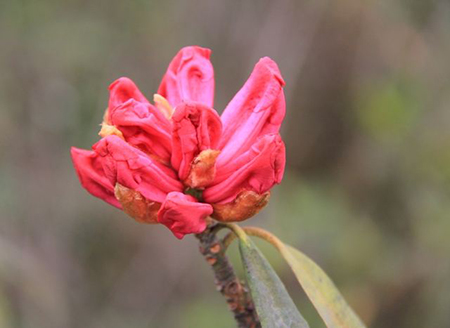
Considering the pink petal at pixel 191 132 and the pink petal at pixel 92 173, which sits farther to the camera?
the pink petal at pixel 92 173

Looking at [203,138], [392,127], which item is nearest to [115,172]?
[203,138]

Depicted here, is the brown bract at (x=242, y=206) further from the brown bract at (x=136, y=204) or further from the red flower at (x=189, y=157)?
the brown bract at (x=136, y=204)

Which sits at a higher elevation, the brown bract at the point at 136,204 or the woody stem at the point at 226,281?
the brown bract at the point at 136,204

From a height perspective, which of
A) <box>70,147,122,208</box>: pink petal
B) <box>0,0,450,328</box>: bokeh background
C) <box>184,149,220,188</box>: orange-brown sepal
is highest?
<box>184,149,220,188</box>: orange-brown sepal

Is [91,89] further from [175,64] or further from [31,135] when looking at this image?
[175,64]

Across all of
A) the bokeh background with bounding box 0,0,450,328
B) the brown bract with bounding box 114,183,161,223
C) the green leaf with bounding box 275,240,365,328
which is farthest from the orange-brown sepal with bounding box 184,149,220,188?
the bokeh background with bounding box 0,0,450,328

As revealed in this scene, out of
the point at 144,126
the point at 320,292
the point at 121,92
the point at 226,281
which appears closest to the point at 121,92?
the point at 121,92

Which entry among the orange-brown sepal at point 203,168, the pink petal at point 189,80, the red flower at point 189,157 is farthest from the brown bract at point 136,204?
the pink petal at point 189,80

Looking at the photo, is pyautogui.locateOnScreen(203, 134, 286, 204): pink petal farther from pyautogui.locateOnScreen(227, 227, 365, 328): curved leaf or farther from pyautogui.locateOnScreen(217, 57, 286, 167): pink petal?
pyautogui.locateOnScreen(227, 227, 365, 328): curved leaf
